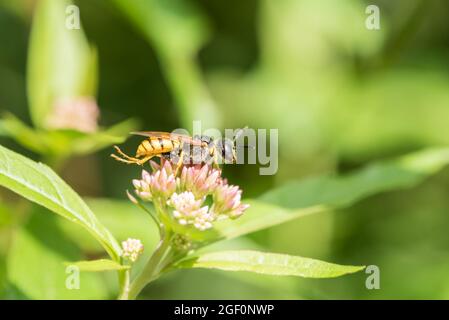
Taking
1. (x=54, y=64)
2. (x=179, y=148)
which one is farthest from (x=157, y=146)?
(x=54, y=64)

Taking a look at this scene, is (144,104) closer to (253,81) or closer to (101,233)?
(253,81)

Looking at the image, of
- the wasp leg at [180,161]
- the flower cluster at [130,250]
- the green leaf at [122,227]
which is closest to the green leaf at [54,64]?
the green leaf at [122,227]

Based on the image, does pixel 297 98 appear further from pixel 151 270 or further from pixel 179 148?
pixel 151 270

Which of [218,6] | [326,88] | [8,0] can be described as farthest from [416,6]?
[8,0]

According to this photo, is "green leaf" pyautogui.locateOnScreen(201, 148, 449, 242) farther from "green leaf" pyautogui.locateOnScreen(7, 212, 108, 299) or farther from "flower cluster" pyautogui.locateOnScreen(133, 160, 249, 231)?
"green leaf" pyautogui.locateOnScreen(7, 212, 108, 299)

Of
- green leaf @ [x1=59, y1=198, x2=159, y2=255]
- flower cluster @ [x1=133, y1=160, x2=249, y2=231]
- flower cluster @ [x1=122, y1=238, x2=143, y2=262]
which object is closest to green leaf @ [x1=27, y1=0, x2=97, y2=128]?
green leaf @ [x1=59, y1=198, x2=159, y2=255]

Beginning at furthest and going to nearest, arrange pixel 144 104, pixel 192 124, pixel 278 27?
pixel 144 104 → pixel 278 27 → pixel 192 124
